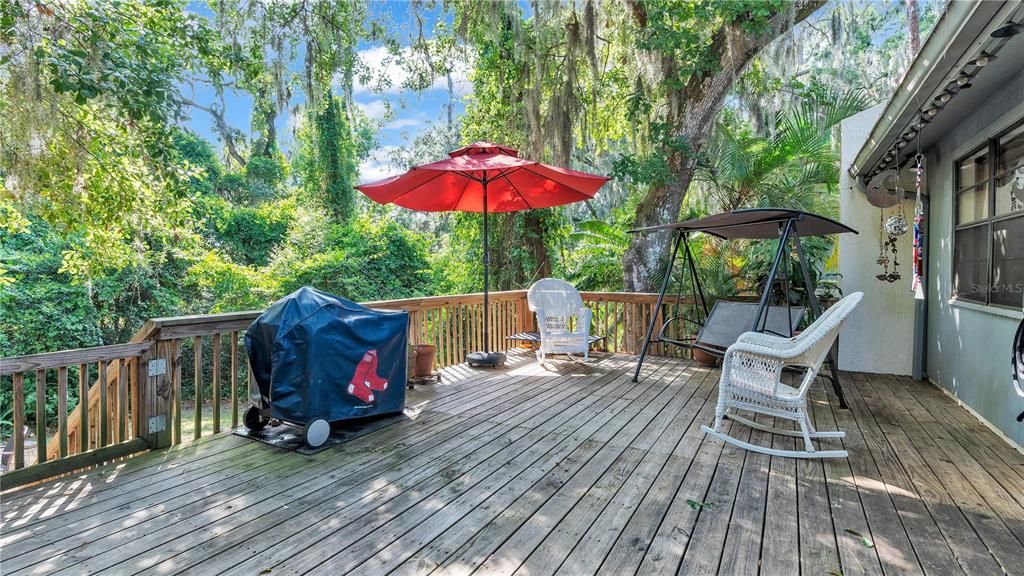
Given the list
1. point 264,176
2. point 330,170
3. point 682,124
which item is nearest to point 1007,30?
point 682,124

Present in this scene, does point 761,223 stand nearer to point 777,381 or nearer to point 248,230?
point 777,381

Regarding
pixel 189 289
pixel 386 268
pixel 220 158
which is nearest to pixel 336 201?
pixel 386 268

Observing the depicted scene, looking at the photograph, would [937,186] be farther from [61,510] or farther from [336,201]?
→ [336,201]

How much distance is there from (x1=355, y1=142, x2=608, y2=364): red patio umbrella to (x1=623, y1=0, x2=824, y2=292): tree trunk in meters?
2.17

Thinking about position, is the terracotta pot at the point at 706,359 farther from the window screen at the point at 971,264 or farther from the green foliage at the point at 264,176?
the green foliage at the point at 264,176

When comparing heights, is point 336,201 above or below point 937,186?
above

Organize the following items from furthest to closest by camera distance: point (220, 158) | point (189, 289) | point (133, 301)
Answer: point (220, 158) < point (189, 289) < point (133, 301)

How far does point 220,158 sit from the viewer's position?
16.3 metres

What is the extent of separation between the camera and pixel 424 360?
15.2 feet

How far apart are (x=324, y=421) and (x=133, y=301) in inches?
344

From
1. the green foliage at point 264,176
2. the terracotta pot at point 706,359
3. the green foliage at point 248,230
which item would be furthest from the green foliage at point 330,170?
the terracotta pot at point 706,359

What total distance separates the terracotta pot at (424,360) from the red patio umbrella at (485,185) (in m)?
0.80

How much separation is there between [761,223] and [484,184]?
2585mm

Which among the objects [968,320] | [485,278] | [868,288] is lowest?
[968,320]
